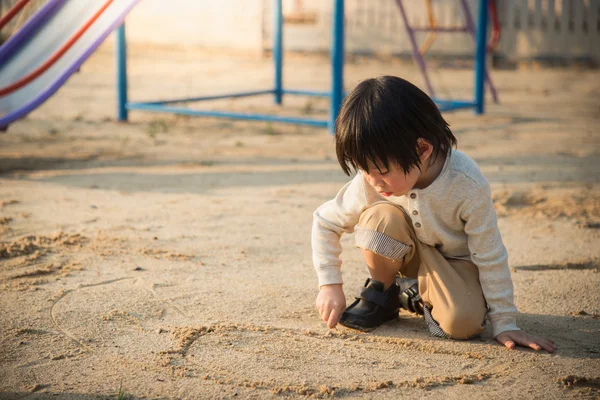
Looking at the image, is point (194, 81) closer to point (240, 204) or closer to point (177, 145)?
point (177, 145)

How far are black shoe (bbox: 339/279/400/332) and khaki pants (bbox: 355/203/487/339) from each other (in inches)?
4.0

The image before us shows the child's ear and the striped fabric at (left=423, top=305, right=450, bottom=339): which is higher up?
the child's ear

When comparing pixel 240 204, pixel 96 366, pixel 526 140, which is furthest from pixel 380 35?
pixel 96 366

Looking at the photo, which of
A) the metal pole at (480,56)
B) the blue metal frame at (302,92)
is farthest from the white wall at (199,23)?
the metal pole at (480,56)

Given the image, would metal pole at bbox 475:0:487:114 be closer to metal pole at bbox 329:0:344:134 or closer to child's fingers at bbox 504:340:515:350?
metal pole at bbox 329:0:344:134

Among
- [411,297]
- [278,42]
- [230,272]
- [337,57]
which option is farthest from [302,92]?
[411,297]

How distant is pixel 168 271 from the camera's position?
262cm

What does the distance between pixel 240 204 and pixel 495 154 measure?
204 centimetres

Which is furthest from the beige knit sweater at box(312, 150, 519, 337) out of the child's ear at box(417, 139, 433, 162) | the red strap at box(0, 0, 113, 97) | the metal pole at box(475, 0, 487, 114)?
the metal pole at box(475, 0, 487, 114)

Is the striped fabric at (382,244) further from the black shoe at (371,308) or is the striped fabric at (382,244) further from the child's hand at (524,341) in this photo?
the child's hand at (524,341)

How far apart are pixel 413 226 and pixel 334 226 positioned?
227 mm

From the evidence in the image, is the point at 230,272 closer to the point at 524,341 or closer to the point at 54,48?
the point at 524,341

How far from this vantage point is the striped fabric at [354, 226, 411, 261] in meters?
2.11

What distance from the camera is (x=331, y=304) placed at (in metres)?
2.12
